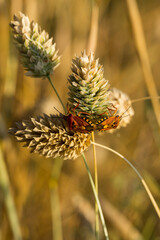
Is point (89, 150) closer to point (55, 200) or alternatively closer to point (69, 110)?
point (55, 200)

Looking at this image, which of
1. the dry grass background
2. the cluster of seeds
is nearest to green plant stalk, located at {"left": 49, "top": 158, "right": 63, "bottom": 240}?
the dry grass background

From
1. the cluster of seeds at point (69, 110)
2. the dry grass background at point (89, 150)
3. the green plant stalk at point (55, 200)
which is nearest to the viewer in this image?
the cluster of seeds at point (69, 110)

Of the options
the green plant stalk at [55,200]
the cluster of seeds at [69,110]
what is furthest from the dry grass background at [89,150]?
the cluster of seeds at [69,110]

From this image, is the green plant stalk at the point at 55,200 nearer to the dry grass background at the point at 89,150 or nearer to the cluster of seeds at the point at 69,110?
the dry grass background at the point at 89,150

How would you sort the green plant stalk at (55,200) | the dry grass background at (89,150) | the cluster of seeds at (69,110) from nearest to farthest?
the cluster of seeds at (69,110), the green plant stalk at (55,200), the dry grass background at (89,150)

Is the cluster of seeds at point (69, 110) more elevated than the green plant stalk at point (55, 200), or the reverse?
the cluster of seeds at point (69, 110)

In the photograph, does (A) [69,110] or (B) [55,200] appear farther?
(B) [55,200]

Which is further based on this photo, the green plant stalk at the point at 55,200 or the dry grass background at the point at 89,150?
the dry grass background at the point at 89,150

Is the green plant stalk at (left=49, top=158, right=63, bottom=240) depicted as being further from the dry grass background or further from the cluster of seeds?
the cluster of seeds

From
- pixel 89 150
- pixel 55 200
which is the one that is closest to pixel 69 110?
pixel 55 200

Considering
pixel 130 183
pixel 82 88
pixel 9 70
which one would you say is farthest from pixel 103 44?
pixel 82 88
